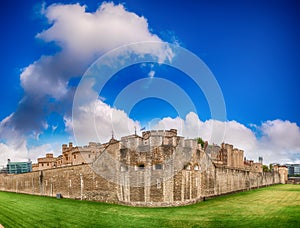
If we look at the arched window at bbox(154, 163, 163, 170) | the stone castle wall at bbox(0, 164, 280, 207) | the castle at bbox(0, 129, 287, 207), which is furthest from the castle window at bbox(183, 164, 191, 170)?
the arched window at bbox(154, 163, 163, 170)

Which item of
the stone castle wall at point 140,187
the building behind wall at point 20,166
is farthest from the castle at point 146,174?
the building behind wall at point 20,166

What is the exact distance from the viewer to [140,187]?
2264 cm

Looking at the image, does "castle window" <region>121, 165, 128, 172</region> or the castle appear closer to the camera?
the castle

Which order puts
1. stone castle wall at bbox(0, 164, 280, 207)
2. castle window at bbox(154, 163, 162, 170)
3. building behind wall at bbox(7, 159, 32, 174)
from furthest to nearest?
building behind wall at bbox(7, 159, 32, 174)
castle window at bbox(154, 163, 162, 170)
stone castle wall at bbox(0, 164, 280, 207)

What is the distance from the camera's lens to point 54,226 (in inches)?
568

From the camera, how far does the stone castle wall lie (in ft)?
74.0

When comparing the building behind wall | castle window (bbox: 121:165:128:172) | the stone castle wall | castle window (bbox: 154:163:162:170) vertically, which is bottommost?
the building behind wall

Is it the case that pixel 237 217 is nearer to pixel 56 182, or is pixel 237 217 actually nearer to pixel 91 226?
pixel 91 226

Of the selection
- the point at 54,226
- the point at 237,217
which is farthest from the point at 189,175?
the point at 54,226

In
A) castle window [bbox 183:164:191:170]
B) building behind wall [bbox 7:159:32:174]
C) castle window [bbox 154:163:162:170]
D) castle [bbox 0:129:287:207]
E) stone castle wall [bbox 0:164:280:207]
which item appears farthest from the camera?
building behind wall [bbox 7:159:32:174]

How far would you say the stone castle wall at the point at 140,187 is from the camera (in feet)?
74.0

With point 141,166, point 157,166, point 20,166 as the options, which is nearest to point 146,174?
point 141,166

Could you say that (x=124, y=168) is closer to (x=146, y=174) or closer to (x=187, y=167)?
(x=146, y=174)

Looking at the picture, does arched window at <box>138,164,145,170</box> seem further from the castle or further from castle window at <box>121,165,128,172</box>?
castle window at <box>121,165,128,172</box>
